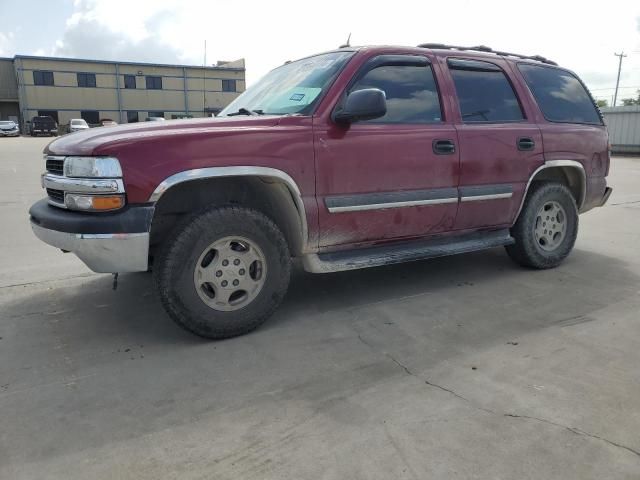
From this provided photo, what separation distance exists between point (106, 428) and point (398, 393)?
4.66ft

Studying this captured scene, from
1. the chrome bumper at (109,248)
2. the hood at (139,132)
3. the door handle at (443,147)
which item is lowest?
the chrome bumper at (109,248)

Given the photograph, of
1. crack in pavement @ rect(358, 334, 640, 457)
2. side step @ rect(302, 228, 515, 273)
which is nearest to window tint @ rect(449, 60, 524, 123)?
side step @ rect(302, 228, 515, 273)

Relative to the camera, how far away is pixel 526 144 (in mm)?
4547

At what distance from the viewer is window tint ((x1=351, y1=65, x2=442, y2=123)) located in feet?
12.6

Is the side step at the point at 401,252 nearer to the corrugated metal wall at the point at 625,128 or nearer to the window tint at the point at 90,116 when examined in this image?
the corrugated metal wall at the point at 625,128

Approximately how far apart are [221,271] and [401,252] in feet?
4.69

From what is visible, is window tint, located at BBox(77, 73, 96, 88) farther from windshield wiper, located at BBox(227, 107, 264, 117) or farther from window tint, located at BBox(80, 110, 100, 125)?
windshield wiper, located at BBox(227, 107, 264, 117)

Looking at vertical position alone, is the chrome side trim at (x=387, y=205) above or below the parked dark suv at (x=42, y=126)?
below

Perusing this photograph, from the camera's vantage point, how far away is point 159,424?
2424 mm

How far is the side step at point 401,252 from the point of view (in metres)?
3.67

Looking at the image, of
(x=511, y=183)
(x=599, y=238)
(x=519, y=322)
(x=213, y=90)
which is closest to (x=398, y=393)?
(x=519, y=322)

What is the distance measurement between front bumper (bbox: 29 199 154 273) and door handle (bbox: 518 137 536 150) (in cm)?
316

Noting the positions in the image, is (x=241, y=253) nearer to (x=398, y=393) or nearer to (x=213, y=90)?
(x=398, y=393)

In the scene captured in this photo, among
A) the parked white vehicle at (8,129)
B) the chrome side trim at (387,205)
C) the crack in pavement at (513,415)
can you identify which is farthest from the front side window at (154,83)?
the crack in pavement at (513,415)
